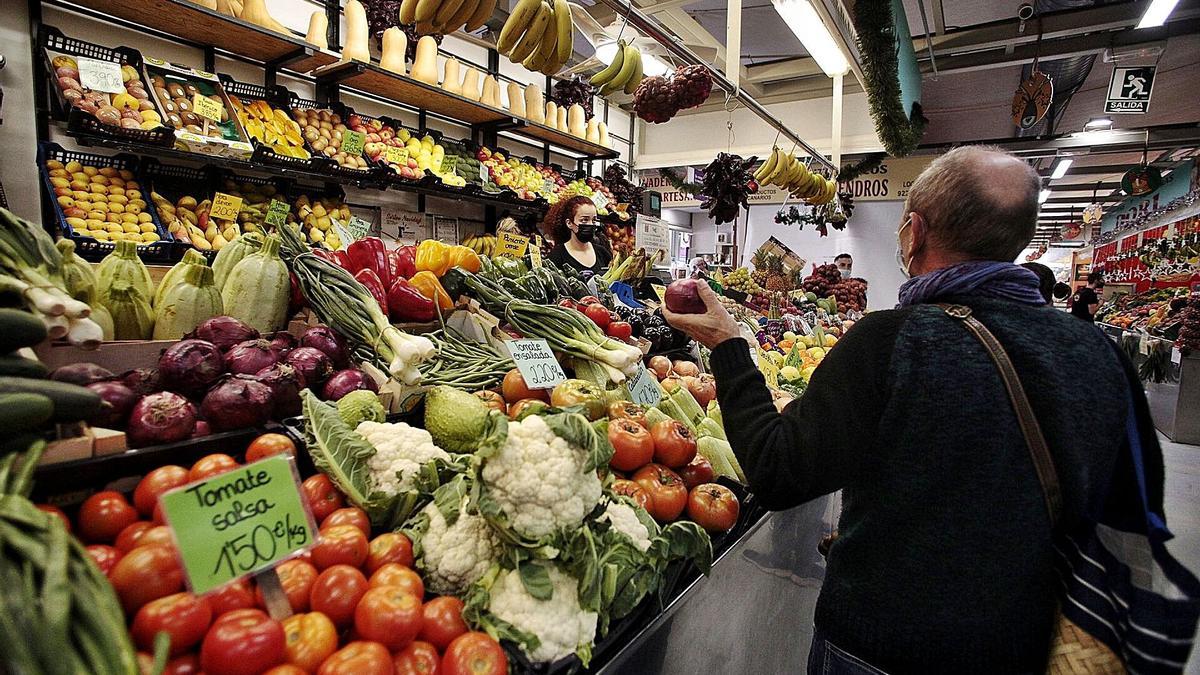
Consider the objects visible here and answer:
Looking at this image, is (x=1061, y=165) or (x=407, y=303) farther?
(x=1061, y=165)

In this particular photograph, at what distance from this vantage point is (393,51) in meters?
4.56

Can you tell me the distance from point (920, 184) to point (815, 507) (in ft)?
5.59

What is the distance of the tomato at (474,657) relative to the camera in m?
0.96

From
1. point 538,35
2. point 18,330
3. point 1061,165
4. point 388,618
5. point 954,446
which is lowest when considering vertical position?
point 388,618

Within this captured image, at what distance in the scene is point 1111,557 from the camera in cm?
105

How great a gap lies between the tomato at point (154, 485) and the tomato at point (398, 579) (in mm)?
424

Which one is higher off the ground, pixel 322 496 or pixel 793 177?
pixel 793 177

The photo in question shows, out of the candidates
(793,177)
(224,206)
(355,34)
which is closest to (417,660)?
(224,206)

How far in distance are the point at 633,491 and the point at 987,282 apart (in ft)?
3.13

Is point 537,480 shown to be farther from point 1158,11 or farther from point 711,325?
point 1158,11

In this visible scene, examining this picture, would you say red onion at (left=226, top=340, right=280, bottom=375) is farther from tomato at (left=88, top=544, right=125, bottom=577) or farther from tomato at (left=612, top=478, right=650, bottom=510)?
tomato at (left=612, top=478, right=650, bottom=510)

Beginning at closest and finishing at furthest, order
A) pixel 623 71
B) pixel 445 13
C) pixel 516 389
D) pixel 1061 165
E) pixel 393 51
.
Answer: pixel 516 389, pixel 445 13, pixel 623 71, pixel 393 51, pixel 1061 165

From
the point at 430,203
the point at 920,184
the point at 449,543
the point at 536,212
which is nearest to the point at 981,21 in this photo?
the point at 536,212

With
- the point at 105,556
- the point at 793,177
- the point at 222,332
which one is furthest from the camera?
the point at 793,177
